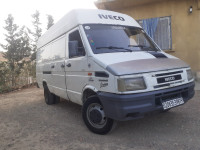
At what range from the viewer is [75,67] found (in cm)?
374

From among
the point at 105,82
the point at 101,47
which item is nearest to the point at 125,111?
the point at 105,82

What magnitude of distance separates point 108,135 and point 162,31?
646 cm

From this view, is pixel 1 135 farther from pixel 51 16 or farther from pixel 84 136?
pixel 51 16

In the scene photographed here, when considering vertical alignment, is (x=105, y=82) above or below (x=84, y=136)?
above

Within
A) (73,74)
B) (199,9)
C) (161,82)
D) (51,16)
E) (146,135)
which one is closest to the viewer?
(161,82)

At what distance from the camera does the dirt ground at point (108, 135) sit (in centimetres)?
283

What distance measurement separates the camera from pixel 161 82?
111 inches

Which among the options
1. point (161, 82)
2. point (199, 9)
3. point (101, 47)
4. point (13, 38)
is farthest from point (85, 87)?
point (13, 38)

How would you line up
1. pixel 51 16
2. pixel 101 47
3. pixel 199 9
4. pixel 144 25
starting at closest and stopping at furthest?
1. pixel 101 47
2. pixel 199 9
3. pixel 144 25
4. pixel 51 16

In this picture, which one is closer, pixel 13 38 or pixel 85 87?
pixel 85 87

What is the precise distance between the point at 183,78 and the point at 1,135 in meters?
3.79

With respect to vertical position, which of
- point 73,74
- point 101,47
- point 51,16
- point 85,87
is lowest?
point 85,87

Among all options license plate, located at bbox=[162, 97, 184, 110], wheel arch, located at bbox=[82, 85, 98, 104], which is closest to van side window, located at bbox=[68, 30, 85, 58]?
wheel arch, located at bbox=[82, 85, 98, 104]

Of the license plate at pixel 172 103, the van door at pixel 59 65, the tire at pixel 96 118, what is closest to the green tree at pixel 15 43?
the van door at pixel 59 65
